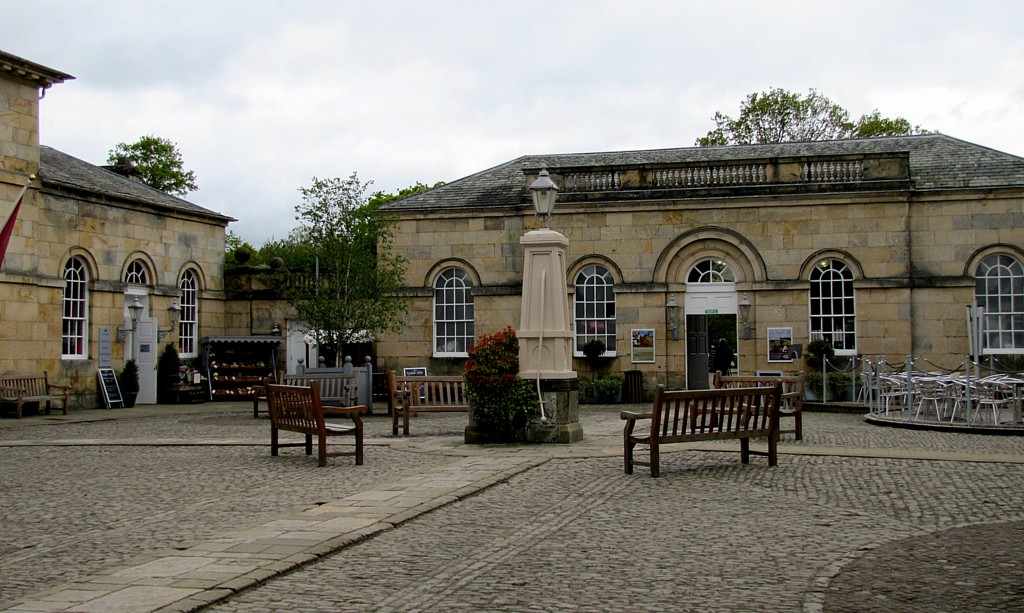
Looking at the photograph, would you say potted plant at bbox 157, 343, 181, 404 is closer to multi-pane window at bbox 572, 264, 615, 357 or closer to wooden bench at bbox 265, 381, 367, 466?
multi-pane window at bbox 572, 264, 615, 357

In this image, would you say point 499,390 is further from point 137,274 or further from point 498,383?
point 137,274

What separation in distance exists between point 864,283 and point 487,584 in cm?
2052

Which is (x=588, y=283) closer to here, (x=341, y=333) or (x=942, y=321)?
(x=341, y=333)

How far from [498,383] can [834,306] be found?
13.9m

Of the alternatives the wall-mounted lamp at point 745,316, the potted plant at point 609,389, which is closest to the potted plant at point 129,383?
the potted plant at point 609,389

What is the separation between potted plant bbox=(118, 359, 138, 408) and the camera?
25.7 meters

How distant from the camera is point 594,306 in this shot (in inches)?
1034

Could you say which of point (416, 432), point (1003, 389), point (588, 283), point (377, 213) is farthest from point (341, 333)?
point (1003, 389)

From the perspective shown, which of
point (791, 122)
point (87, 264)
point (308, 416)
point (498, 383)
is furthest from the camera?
point (791, 122)

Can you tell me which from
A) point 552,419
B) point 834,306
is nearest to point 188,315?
point 834,306

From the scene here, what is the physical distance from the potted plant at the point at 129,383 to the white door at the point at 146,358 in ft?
1.73

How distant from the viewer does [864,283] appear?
24.7 metres

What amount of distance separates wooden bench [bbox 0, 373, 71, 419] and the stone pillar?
497 inches

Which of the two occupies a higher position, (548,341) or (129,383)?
(548,341)
